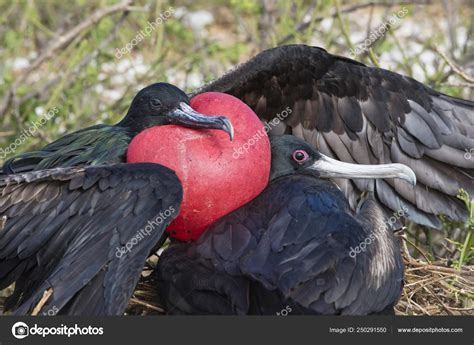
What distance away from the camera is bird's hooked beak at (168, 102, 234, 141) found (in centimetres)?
413

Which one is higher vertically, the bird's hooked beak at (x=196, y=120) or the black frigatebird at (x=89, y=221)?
the bird's hooked beak at (x=196, y=120)

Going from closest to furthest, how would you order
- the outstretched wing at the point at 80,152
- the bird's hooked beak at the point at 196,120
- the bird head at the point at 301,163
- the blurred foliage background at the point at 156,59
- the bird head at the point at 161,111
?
the bird's hooked beak at the point at 196,120 < the bird head at the point at 161,111 < the outstretched wing at the point at 80,152 < the bird head at the point at 301,163 < the blurred foliage background at the point at 156,59

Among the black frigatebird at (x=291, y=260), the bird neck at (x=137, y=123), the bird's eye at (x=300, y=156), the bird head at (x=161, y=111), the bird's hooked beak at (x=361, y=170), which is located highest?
the bird head at (x=161, y=111)

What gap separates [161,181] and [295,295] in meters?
0.63

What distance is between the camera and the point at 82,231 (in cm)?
396

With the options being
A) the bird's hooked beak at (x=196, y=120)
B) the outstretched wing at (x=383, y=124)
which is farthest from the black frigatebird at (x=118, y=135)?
the outstretched wing at (x=383, y=124)

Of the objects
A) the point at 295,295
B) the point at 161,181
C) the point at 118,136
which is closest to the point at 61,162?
the point at 118,136

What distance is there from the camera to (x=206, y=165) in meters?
4.11

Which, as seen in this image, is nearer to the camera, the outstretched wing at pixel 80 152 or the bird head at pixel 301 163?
the outstretched wing at pixel 80 152

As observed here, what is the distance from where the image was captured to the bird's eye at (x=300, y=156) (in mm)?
4559

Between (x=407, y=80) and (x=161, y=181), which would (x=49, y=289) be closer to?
(x=161, y=181)

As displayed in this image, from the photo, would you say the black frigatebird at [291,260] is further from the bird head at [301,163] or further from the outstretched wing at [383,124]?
the outstretched wing at [383,124]

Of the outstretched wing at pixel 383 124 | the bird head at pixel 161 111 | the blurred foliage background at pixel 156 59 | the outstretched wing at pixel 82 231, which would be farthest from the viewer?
the blurred foliage background at pixel 156 59

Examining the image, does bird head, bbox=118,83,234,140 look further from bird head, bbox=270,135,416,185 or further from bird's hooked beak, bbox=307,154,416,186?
bird's hooked beak, bbox=307,154,416,186
